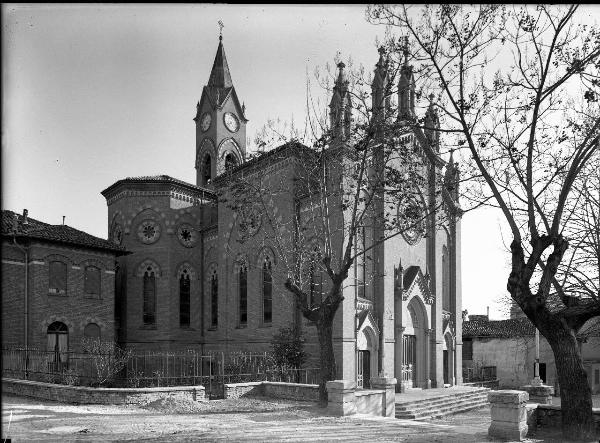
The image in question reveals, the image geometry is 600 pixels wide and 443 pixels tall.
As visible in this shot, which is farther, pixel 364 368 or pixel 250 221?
pixel 250 221

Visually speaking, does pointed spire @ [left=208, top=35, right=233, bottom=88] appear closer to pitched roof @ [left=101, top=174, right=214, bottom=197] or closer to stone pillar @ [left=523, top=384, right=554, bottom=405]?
pitched roof @ [left=101, top=174, right=214, bottom=197]

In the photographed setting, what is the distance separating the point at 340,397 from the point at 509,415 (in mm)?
4377

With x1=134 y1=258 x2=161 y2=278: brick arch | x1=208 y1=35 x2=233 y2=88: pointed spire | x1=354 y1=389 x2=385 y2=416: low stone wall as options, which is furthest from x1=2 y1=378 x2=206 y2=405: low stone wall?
x1=208 y1=35 x2=233 y2=88: pointed spire

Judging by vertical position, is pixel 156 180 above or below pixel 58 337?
above

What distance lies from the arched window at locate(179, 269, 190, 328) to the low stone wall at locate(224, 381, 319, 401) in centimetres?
1323

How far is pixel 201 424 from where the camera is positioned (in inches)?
539

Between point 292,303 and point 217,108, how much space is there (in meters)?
19.9

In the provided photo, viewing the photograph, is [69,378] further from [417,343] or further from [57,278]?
[417,343]

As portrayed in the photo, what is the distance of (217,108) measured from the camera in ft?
136

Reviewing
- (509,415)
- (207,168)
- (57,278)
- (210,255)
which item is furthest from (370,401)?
(207,168)

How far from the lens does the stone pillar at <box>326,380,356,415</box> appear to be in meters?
15.6

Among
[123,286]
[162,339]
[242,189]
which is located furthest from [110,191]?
[242,189]

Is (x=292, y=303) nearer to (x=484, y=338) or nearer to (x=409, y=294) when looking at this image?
(x=409, y=294)

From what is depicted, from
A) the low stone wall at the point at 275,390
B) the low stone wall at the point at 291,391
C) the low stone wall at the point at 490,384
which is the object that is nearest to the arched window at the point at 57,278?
the low stone wall at the point at 275,390
